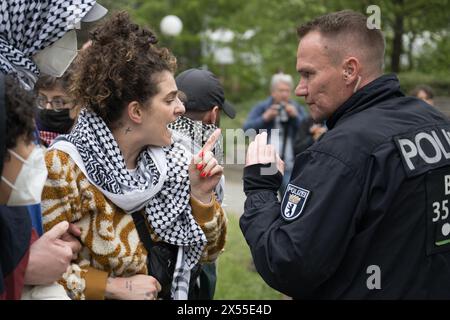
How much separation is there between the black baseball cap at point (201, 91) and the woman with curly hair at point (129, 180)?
3.16 feet

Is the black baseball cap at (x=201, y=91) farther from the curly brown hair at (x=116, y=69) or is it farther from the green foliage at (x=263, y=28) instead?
the green foliage at (x=263, y=28)

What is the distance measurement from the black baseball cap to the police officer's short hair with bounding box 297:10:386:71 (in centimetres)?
114

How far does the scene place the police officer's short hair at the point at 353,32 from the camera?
10.1 feet

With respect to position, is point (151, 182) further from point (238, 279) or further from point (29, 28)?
point (238, 279)

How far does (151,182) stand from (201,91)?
4.26ft

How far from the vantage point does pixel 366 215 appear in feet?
9.13

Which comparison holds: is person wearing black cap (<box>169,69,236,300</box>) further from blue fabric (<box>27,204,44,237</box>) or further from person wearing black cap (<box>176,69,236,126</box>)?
blue fabric (<box>27,204,44,237</box>)

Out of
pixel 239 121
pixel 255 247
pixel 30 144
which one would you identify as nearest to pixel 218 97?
pixel 255 247

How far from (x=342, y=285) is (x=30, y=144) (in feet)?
4.46

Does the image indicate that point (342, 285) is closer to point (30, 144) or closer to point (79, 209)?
point (79, 209)

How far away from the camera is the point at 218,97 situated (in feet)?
14.0

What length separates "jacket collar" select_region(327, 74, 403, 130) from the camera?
3.00m

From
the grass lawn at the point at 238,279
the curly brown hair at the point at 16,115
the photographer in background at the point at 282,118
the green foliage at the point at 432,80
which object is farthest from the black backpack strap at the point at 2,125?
the green foliage at the point at 432,80

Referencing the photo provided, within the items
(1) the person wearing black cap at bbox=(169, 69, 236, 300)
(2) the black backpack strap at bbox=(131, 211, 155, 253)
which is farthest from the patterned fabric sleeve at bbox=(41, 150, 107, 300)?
(1) the person wearing black cap at bbox=(169, 69, 236, 300)
